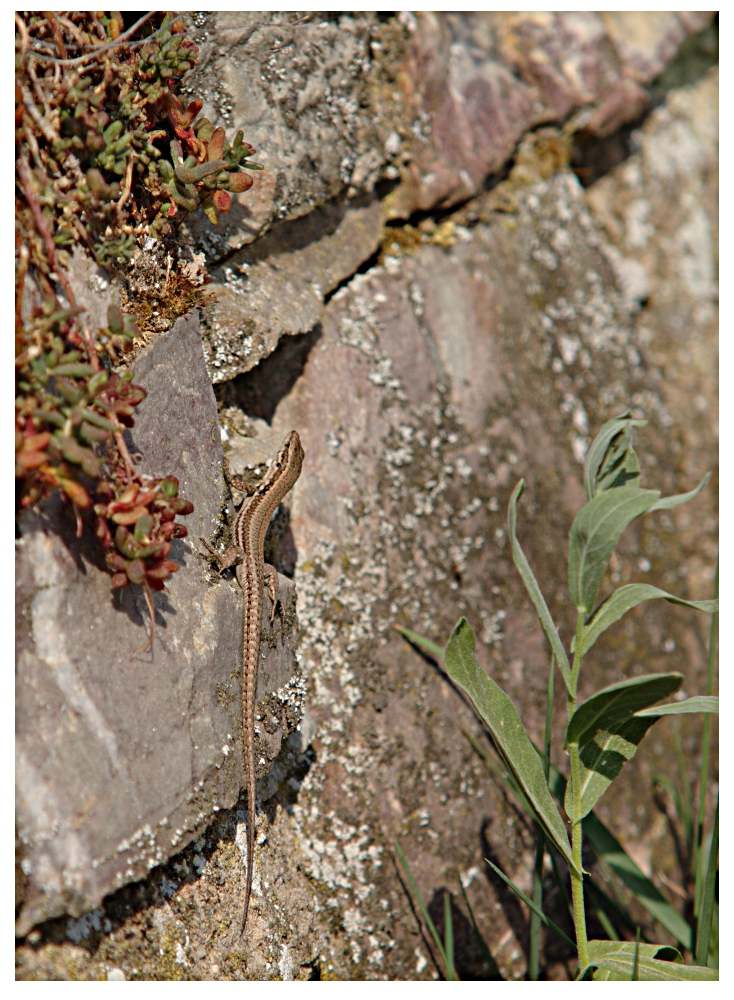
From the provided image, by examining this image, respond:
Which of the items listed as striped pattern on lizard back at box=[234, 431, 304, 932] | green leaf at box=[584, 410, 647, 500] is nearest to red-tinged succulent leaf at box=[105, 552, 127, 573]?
striped pattern on lizard back at box=[234, 431, 304, 932]

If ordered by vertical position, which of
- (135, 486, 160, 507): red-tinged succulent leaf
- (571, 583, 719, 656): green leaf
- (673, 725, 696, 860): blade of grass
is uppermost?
(135, 486, 160, 507): red-tinged succulent leaf

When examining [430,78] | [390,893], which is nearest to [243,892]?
[390,893]

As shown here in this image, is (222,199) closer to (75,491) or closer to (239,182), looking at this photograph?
(239,182)

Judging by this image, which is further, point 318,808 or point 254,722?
point 318,808

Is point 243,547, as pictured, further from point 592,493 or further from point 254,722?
point 592,493

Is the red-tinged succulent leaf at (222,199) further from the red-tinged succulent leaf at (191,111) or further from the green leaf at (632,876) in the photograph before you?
the green leaf at (632,876)

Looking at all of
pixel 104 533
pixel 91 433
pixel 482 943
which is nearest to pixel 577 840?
pixel 482 943

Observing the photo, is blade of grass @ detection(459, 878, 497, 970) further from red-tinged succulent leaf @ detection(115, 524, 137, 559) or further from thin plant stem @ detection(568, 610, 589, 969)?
red-tinged succulent leaf @ detection(115, 524, 137, 559)

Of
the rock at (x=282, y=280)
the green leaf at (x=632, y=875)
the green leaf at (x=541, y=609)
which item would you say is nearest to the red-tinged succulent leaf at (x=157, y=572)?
the rock at (x=282, y=280)
